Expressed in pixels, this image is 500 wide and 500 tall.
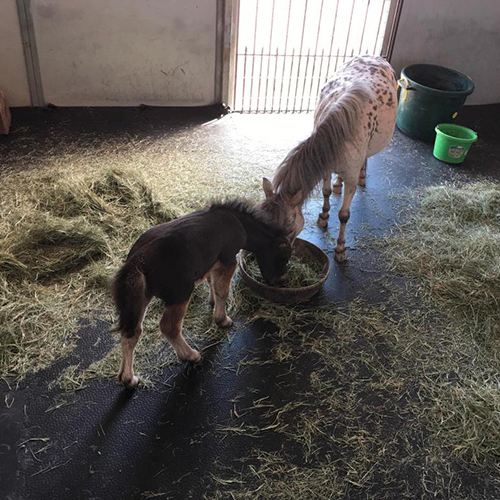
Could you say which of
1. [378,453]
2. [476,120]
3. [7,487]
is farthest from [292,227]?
[476,120]

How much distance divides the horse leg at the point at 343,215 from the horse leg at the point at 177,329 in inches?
61.3

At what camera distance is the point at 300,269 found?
342 cm

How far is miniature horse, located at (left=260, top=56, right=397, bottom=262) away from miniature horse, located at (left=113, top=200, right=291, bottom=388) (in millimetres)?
249

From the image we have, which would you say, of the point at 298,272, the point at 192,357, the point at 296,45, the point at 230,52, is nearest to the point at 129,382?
the point at 192,357

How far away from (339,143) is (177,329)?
5.82 feet

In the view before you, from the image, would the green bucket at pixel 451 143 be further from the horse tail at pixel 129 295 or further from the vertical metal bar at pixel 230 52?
the horse tail at pixel 129 295

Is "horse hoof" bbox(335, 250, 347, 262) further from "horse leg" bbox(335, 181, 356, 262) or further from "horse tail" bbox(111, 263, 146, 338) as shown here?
"horse tail" bbox(111, 263, 146, 338)

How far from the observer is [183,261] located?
7.79ft

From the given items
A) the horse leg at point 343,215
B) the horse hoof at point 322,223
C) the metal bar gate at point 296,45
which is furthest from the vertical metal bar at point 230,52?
the horse leg at point 343,215

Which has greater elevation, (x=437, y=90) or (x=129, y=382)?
(x=437, y=90)

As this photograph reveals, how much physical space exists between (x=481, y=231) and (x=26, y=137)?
469 cm

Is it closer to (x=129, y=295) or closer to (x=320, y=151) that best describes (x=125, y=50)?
(x=320, y=151)

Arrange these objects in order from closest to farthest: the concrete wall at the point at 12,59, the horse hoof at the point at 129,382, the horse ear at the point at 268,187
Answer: the horse hoof at the point at 129,382, the horse ear at the point at 268,187, the concrete wall at the point at 12,59

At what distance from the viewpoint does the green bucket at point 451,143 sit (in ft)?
17.3
